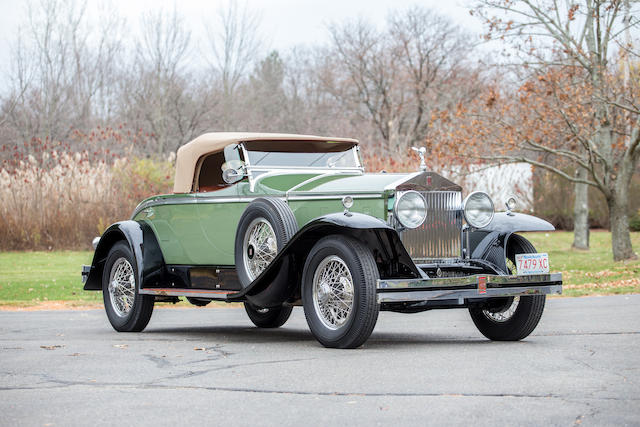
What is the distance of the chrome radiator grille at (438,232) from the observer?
8.12 meters

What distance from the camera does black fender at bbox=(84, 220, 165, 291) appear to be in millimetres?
9719

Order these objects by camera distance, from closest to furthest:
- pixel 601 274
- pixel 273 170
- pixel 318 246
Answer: pixel 318 246
pixel 273 170
pixel 601 274

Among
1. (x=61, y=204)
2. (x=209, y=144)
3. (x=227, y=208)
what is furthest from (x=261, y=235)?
(x=61, y=204)

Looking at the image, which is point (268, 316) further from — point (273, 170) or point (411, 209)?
point (411, 209)

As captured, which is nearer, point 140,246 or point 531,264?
point 531,264

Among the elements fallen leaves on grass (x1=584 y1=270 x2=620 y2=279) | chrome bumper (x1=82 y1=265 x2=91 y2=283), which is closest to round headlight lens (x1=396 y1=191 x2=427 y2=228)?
chrome bumper (x1=82 y1=265 x2=91 y2=283)

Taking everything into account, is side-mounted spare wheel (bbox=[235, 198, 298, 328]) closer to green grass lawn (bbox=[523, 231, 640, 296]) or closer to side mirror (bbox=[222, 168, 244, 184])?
side mirror (bbox=[222, 168, 244, 184])

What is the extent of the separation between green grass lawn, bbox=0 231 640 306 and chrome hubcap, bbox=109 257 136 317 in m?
4.07

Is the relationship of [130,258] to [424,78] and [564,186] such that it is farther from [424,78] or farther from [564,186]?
[424,78]

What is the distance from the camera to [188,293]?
9031mm

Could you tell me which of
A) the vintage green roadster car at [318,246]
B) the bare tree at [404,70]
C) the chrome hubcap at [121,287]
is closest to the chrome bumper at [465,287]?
the vintage green roadster car at [318,246]

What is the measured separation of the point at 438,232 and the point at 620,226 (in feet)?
43.7

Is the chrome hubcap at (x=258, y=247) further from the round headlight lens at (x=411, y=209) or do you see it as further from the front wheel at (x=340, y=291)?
the round headlight lens at (x=411, y=209)

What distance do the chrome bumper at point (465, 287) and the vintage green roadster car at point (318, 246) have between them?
1cm
